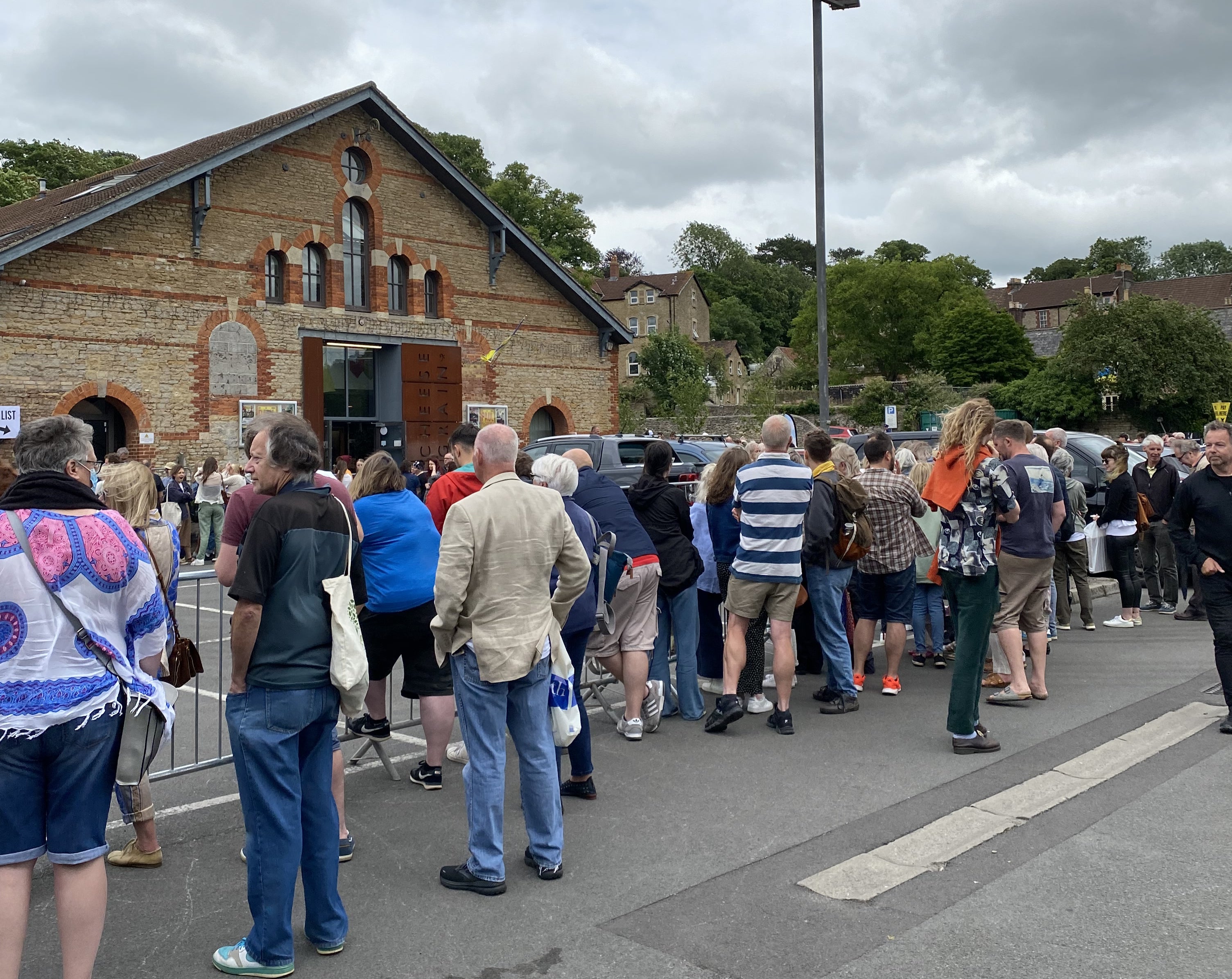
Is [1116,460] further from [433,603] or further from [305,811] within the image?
[305,811]

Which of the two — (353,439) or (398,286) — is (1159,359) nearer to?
(398,286)

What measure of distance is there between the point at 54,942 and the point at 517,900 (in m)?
1.81

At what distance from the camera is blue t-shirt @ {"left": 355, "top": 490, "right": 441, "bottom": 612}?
19.1ft

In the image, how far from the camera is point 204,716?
25.1 feet

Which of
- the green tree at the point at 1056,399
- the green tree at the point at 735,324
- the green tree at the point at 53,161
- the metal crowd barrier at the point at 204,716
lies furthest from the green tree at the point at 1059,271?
the metal crowd barrier at the point at 204,716

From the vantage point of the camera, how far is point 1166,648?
9930 mm

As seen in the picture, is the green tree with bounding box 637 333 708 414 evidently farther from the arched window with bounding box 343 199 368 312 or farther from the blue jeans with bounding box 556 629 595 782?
the blue jeans with bounding box 556 629 595 782

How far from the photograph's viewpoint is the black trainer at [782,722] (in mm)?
7078

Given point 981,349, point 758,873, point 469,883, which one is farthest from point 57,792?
point 981,349

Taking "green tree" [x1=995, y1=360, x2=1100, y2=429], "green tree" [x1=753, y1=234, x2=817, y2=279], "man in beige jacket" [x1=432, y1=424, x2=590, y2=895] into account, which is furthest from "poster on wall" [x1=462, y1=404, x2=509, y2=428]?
"green tree" [x1=753, y1=234, x2=817, y2=279]

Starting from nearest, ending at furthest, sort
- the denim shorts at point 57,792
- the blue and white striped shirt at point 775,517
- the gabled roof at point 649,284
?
the denim shorts at point 57,792 < the blue and white striped shirt at point 775,517 < the gabled roof at point 649,284

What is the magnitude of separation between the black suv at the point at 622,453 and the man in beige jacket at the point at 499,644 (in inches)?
478

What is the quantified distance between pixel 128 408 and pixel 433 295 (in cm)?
868

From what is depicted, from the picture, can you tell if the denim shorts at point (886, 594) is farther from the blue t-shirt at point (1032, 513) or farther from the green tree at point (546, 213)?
the green tree at point (546, 213)
